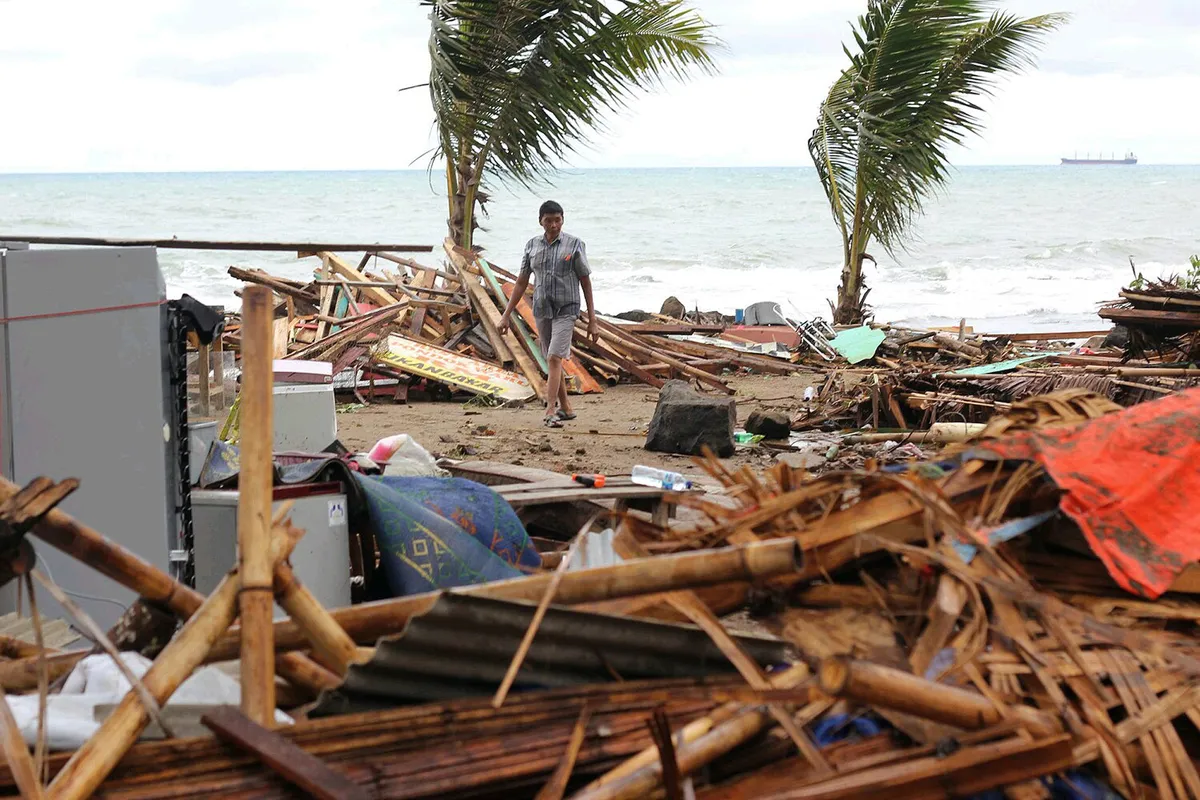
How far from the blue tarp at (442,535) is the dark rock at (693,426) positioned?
374cm

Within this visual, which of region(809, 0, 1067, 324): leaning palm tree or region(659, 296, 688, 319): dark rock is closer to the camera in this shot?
region(809, 0, 1067, 324): leaning palm tree

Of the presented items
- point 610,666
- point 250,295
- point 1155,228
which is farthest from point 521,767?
point 1155,228

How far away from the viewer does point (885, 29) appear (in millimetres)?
14367

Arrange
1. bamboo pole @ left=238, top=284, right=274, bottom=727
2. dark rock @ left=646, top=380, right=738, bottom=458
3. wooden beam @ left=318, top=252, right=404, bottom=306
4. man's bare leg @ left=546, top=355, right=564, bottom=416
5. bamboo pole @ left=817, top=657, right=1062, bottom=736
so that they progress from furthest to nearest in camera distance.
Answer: wooden beam @ left=318, top=252, right=404, bottom=306 < man's bare leg @ left=546, top=355, right=564, bottom=416 < dark rock @ left=646, top=380, right=738, bottom=458 < bamboo pole @ left=238, top=284, right=274, bottom=727 < bamboo pole @ left=817, top=657, right=1062, bottom=736

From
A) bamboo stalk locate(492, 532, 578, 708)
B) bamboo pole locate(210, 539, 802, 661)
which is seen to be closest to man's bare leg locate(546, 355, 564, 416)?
bamboo pole locate(210, 539, 802, 661)

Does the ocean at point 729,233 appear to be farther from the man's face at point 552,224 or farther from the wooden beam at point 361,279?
the man's face at point 552,224

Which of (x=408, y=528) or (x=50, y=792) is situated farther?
(x=408, y=528)

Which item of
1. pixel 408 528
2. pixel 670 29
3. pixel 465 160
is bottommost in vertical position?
pixel 408 528

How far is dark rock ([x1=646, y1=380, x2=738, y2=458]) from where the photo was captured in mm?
8844

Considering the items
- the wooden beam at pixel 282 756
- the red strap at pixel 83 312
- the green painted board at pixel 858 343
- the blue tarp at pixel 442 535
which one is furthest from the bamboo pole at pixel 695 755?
the green painted board at pixel 858 343

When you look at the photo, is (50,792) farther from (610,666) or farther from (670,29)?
(670,29)

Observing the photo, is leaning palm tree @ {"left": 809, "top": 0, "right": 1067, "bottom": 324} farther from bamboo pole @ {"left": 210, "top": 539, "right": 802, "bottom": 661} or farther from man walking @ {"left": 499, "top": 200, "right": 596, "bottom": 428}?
bamboo pole @ {"left": 210, "top": 539, "right": 802, "bottom": 661}

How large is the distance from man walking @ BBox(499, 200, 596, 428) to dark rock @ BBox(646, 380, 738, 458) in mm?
1413

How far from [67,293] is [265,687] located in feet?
8.63
